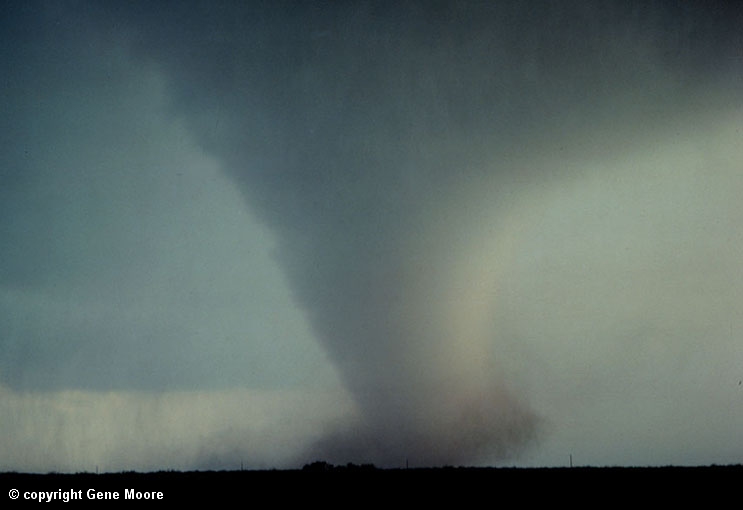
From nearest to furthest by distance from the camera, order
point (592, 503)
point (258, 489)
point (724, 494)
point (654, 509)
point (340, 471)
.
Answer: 1. point (654, 509)
2. point (592, 503)
3. point (724, 494)
4. point (258, 489)
5. point (340, 471)

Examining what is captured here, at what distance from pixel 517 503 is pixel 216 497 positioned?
41.4 metres

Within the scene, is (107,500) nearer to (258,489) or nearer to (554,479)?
(258,489)

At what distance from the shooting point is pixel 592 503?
10350cm

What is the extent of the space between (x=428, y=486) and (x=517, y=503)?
30063 mm

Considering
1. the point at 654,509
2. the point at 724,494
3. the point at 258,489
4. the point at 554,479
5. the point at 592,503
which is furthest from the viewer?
the point at 554,479

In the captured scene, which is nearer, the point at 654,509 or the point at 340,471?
the point at 654,509

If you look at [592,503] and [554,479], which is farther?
[554,479]

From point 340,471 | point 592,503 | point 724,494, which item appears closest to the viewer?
point 592,503

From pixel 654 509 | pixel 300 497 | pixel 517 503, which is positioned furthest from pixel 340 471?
pixel 654 509

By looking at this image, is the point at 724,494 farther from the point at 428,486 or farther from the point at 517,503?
the point at 428,486

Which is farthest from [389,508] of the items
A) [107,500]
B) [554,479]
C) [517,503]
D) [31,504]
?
[554,479]

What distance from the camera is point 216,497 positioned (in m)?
116

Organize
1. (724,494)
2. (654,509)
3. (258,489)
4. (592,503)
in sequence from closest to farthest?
(654,509)
(592,503)
(724,494)
(258,489)

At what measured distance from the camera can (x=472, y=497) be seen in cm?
11394
